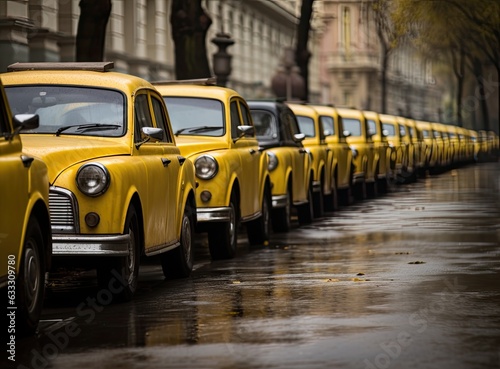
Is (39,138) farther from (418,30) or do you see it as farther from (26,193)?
(418,30)

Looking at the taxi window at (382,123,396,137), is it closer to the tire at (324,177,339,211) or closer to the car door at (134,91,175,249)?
the tire at (324,177,339,211)

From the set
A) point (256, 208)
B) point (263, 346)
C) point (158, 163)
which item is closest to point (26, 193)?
point (263, 346)

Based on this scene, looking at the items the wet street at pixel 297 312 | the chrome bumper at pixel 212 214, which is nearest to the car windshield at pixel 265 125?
the wet street at pixel 297 312

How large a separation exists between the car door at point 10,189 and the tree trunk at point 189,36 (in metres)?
22.1

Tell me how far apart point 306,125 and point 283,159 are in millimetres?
5310

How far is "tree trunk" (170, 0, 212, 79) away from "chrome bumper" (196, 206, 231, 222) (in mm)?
16343

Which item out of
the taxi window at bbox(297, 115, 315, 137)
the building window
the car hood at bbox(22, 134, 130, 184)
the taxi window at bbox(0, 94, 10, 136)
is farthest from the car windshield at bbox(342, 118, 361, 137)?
the building window

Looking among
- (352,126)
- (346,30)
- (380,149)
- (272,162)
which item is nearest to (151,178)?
(272,162)

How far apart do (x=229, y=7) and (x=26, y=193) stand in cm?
6796

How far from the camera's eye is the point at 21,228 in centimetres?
924

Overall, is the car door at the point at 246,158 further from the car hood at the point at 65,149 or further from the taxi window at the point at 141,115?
the car hood at the point at 65,149

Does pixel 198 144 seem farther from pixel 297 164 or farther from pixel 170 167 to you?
pixel 297 164

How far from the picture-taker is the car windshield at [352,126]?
31609 millimetres

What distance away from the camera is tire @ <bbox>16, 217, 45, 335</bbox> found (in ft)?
30.7
